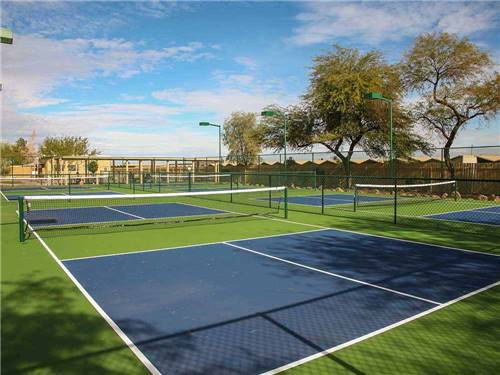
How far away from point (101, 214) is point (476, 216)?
47.0ft

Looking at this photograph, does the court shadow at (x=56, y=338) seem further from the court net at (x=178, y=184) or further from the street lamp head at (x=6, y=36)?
the court net at (x=178, y=184)

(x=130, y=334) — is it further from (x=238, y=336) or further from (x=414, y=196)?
(x=414, y=196)

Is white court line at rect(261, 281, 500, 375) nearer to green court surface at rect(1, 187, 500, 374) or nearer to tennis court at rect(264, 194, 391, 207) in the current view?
green court surface at rect(1, 187, 500, 374)

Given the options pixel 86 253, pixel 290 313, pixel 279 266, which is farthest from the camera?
pixel 86 253

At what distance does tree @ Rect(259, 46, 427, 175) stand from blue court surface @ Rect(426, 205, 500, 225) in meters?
13.2

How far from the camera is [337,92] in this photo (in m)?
31.3

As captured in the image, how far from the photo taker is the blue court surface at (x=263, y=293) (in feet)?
14.4

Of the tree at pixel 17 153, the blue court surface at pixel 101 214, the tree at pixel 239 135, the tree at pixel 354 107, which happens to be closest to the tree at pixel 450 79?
the tree at pixel 354 107

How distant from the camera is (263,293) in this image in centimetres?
618


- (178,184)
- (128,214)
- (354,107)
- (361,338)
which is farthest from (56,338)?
(178,184)

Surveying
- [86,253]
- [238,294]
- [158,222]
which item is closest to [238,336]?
[238,294]

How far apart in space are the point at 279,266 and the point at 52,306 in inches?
155

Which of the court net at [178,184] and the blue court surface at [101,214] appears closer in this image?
the blue court surface at [101,214]

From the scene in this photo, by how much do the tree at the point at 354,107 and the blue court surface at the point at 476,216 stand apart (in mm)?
13237
